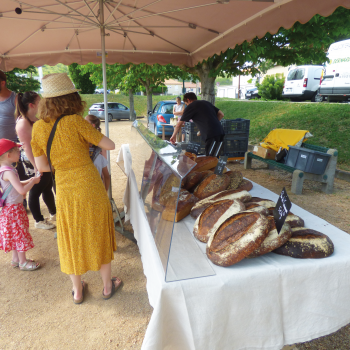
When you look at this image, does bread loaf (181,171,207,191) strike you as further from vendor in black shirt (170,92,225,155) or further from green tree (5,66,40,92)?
green tree (5,66,40,92)

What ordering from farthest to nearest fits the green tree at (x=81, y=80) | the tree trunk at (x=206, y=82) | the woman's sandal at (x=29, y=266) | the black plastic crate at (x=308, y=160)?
the green tree at (x=81, y=80)
the tree trunk at (x=206, y=82)
the black plastic crate at (x=308, y=160)
the woman's sandal at (x=29, y=266)

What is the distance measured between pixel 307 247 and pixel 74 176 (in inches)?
59.4

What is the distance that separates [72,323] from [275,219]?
176 cm

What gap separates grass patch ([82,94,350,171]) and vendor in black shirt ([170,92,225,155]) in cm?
376

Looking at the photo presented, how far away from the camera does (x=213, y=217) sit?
1.52 metres

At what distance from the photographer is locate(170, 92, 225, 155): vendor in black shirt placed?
170 inches

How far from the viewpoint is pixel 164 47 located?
14.4ft

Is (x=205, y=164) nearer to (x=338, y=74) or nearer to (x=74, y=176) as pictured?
(x=74, y=176)

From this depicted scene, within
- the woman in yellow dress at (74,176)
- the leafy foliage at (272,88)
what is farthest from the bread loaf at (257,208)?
the leafy foliage at (272,88)

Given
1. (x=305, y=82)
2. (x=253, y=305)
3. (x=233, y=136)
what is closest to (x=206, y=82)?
(x=233, y=136)

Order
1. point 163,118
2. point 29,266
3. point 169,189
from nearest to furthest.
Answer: point 169,189, point 29,266, point 163,118

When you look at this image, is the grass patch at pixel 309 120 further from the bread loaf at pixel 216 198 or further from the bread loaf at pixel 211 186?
the bread loaf at pixel 216 198

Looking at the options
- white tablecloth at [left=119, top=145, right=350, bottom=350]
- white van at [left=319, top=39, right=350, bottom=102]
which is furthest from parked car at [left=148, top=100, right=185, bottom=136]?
white tablecloth at [left=119, top=145, right=350, bottom=350]

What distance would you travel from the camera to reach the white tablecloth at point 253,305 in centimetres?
119
